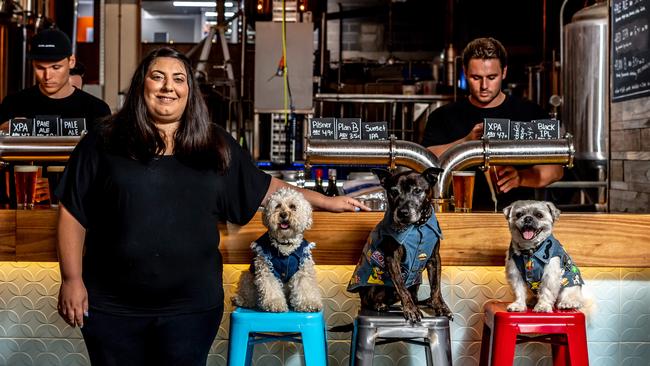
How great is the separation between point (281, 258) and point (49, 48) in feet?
6.06

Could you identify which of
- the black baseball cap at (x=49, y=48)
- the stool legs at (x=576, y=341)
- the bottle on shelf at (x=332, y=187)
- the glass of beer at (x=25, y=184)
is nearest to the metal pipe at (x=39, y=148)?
the glass of beer at (x=25, y=184)

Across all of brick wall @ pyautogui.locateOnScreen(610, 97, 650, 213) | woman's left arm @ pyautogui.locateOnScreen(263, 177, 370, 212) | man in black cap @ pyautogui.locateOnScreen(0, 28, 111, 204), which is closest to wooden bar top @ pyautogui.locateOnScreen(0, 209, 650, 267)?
woman's left arm @ pyautogui.locateOnScreen(263, 177, 370, 212)

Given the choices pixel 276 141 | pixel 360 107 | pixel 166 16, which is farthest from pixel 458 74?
pixel 166 16

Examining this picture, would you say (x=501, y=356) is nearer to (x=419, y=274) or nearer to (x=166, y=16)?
(x=419, y=274)

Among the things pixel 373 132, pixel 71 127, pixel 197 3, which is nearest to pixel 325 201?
pixel 373 132

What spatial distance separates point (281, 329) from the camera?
231 centimetres

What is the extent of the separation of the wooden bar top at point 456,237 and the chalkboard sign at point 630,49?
5.44 feet

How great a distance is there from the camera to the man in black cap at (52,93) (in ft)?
11.7

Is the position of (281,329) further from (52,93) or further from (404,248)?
(52,93)

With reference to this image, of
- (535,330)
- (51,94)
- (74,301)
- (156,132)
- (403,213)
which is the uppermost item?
(51,94)

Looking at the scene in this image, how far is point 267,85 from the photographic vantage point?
21.2ft

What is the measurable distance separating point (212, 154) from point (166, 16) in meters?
13.0

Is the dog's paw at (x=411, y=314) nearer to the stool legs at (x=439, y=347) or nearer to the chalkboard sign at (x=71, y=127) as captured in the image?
the stool legs at (x=439, y=347)

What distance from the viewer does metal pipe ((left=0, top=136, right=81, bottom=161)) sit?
9.02 ft
